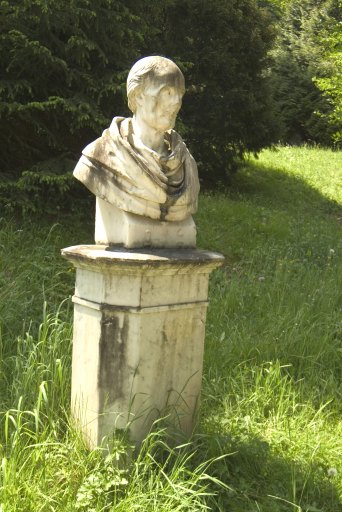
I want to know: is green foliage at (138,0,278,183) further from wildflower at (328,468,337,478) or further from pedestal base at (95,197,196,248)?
wildflower at (328,468,337,478)

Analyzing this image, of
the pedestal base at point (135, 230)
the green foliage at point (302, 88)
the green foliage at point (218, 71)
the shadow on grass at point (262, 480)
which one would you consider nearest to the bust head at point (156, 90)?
the pedestal base at point (135, 230)

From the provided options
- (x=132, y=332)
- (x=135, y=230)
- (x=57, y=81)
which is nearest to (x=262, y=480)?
(x=132, y=332)

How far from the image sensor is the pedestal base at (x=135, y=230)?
3.22 meters

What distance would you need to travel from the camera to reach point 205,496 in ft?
10.4

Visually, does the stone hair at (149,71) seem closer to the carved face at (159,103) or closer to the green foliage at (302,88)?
the carved face at (159,103)

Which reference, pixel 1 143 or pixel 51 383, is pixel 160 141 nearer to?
pixel 51 383

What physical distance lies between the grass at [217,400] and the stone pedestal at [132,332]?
0.15 m

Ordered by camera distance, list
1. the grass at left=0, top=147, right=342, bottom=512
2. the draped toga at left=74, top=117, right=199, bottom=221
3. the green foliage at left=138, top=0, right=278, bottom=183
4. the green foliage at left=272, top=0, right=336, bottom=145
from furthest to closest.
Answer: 1. the green foliage at left=272, top=0, right=336, bottom=145
2. the green foliage at left=138, top=0, right=278, bottom=183
3. the draped toga at left=74, top=117, right=199, bottom=221
4. the grass at left=0, top=147, right=342, bottom=512

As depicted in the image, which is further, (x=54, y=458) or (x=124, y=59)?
(x=124, y=59)

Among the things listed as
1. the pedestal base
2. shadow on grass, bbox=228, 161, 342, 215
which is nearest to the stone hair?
the pedestal base

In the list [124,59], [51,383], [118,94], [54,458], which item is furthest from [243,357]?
[124,59]

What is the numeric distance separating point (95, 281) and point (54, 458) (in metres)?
0.87

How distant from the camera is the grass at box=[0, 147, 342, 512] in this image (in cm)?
309

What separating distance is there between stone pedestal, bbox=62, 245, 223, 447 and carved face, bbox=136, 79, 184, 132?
64cm
